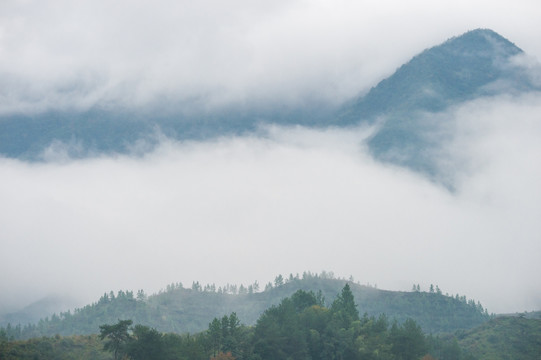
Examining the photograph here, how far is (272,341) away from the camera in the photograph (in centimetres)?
16512

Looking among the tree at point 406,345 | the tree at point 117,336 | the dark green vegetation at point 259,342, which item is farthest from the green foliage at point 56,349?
the tree at point 406,345

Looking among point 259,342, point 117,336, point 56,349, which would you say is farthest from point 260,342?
point 56,349

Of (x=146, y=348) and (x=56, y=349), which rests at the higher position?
(x=146, y=348)

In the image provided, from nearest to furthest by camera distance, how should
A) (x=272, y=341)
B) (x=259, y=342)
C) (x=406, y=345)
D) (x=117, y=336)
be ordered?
(x=117, y=336)
(x=259, y=342)
(x=272, y=341)
(x=406, y=345)

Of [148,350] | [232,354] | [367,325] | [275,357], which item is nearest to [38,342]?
[148,350]

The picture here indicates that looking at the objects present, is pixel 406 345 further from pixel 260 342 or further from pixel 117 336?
pixel 117 336

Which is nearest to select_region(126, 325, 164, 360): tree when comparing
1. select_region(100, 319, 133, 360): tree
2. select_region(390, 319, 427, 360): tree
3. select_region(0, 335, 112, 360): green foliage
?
select_region(100, 319, 133, 360): tree

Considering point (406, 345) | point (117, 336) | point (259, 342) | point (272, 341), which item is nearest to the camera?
point (117, 336)

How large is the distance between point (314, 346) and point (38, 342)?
237 ft

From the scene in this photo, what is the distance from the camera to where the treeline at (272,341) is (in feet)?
480

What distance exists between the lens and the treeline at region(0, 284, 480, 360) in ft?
480

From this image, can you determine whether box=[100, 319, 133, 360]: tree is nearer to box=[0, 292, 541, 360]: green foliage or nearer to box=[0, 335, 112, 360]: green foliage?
box=[0, 292, 541, 360]: green foliage

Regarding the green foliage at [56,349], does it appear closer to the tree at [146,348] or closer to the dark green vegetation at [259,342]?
the dark green vegetation at [259,342]

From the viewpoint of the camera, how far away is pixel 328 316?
Answer: 186 meters
